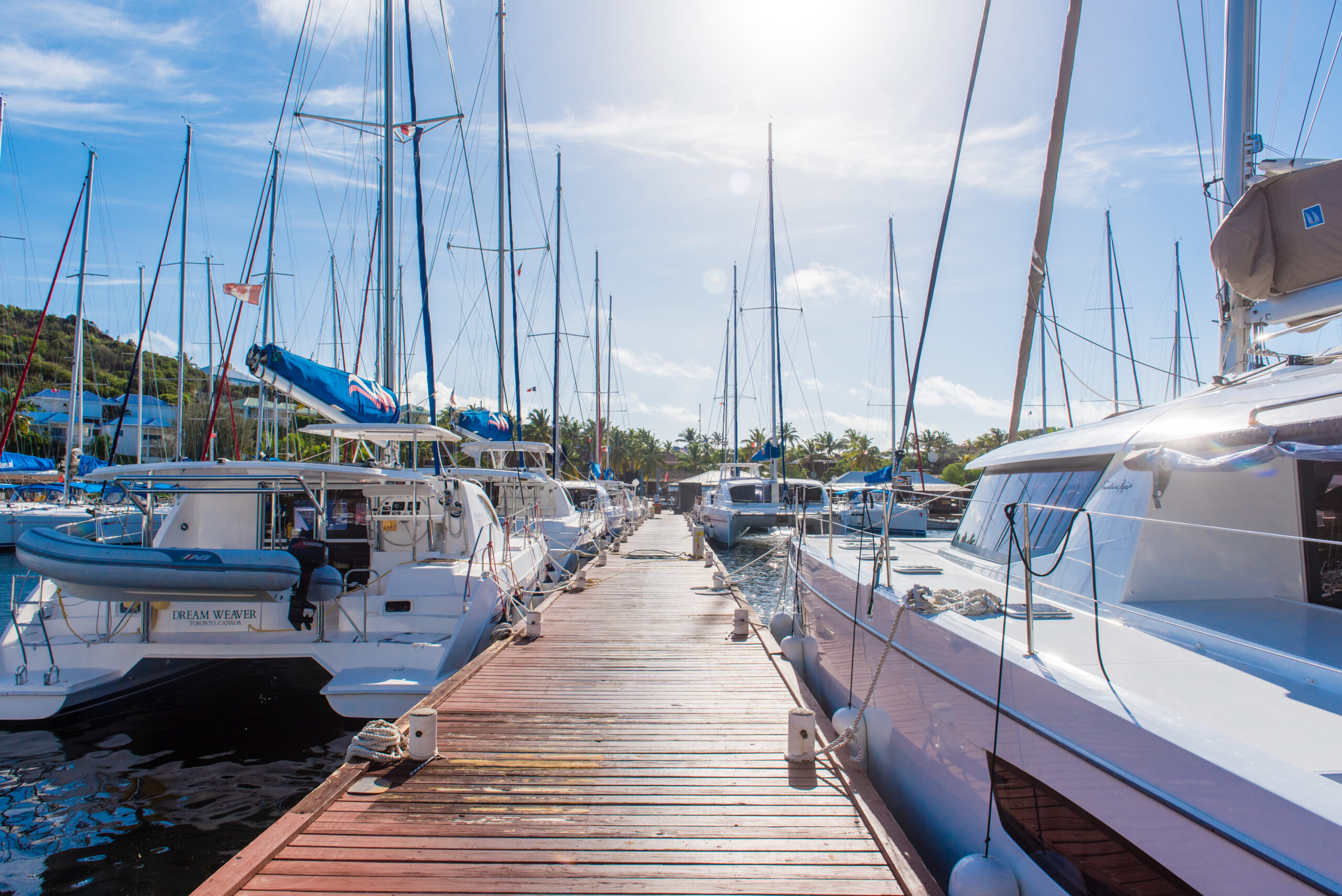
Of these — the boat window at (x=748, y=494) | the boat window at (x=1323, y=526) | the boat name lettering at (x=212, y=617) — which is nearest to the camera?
the boat window at (x=1323, y=526)

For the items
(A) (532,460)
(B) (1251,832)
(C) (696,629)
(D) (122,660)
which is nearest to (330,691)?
(D) (122,660)

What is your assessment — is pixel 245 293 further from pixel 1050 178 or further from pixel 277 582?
pixel 1050 178

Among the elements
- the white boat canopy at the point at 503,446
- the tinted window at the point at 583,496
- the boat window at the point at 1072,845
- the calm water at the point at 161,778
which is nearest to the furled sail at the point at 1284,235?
the boat window at the point at 1072,845

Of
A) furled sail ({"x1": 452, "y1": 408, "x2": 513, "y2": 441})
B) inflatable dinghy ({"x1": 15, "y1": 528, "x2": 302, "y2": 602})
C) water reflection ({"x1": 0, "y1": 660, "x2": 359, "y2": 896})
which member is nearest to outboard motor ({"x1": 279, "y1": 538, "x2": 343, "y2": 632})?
inflatable dinghy ({"x1": 15, "y1": 528, "x2": 302, "y2": 602})

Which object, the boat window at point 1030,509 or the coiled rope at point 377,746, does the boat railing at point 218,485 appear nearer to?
the coiled rope at point 377,746

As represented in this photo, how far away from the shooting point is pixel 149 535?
23.0 feet

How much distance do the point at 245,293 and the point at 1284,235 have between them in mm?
13971

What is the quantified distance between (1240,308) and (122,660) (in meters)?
9.85

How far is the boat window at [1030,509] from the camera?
498cm

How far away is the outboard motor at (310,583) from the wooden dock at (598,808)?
1.40 meters

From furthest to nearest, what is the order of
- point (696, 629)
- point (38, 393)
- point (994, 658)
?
point (38, 393) → point (696, 629) → point (994, 658)

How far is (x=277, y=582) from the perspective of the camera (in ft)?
19.8

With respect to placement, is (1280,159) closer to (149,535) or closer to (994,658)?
(994,658)

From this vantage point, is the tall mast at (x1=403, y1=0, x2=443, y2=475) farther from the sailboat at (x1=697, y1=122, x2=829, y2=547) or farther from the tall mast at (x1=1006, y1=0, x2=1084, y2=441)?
the sailboat at (x1=697, y1=122, x2=829, y2=547)
